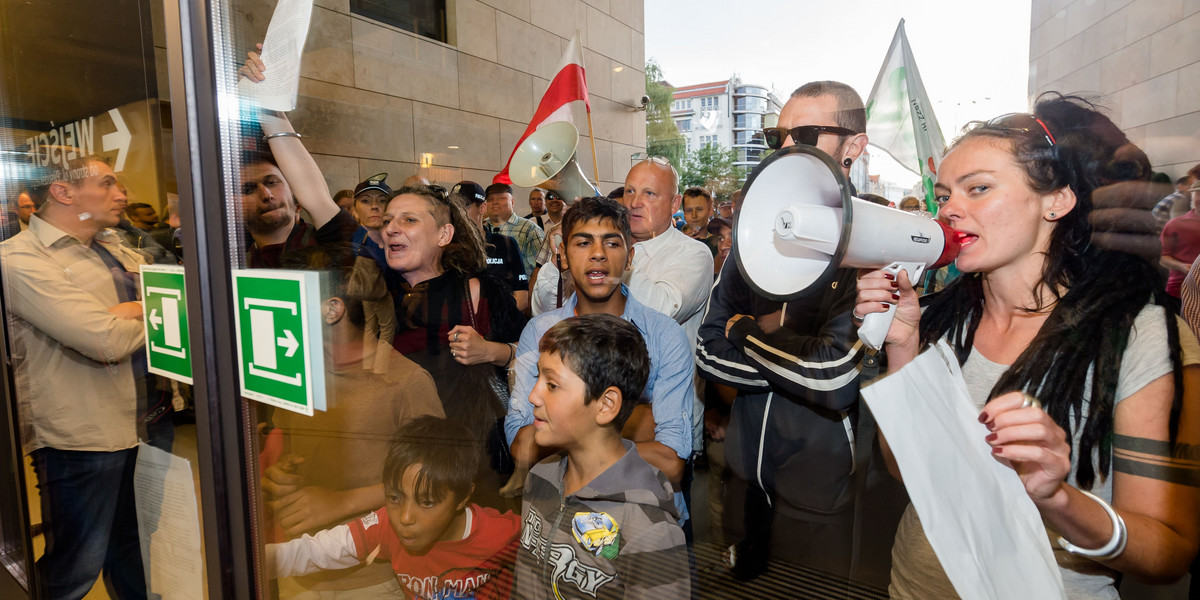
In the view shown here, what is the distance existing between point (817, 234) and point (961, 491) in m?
0.36

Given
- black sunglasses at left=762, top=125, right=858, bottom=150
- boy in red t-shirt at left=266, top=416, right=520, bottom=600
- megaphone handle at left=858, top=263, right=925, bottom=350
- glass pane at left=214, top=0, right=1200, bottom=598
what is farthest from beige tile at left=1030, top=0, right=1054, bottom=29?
boy in red t-shirt at left=266, top=416, right=520, bottom=600

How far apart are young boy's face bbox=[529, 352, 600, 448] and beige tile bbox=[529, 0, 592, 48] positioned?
0.66 meters

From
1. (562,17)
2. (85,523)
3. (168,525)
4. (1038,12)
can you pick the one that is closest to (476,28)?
(562,17)

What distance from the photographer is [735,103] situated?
3.30 ft

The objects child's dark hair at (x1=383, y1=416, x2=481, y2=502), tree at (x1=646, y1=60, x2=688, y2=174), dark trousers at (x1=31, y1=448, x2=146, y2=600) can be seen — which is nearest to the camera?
tree at (x1=646, y1=60, x2=688, y2=174)

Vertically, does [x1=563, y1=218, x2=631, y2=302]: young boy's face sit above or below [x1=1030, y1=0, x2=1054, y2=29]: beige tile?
below

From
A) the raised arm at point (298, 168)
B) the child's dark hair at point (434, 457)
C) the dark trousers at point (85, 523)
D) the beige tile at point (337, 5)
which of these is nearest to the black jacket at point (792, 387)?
the child's dark hair at point (434, 457)

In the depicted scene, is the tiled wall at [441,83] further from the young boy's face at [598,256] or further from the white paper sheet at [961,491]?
the white paper sheet at [961,491]

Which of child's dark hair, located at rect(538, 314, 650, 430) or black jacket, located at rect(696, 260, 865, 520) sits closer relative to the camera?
black jacket, located at rect(696, 260, 865, 520)

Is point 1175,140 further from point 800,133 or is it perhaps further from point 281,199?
point 281,199

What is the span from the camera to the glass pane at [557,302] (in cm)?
82

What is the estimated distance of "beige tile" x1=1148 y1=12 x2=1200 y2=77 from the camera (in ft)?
1.99

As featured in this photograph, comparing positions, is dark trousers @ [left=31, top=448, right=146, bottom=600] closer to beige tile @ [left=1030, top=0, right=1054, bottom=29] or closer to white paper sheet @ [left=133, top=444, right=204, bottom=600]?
white paper sheet @ [left=133, top=444, right=204, bottom=600]

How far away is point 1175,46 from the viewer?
2.04 feet
